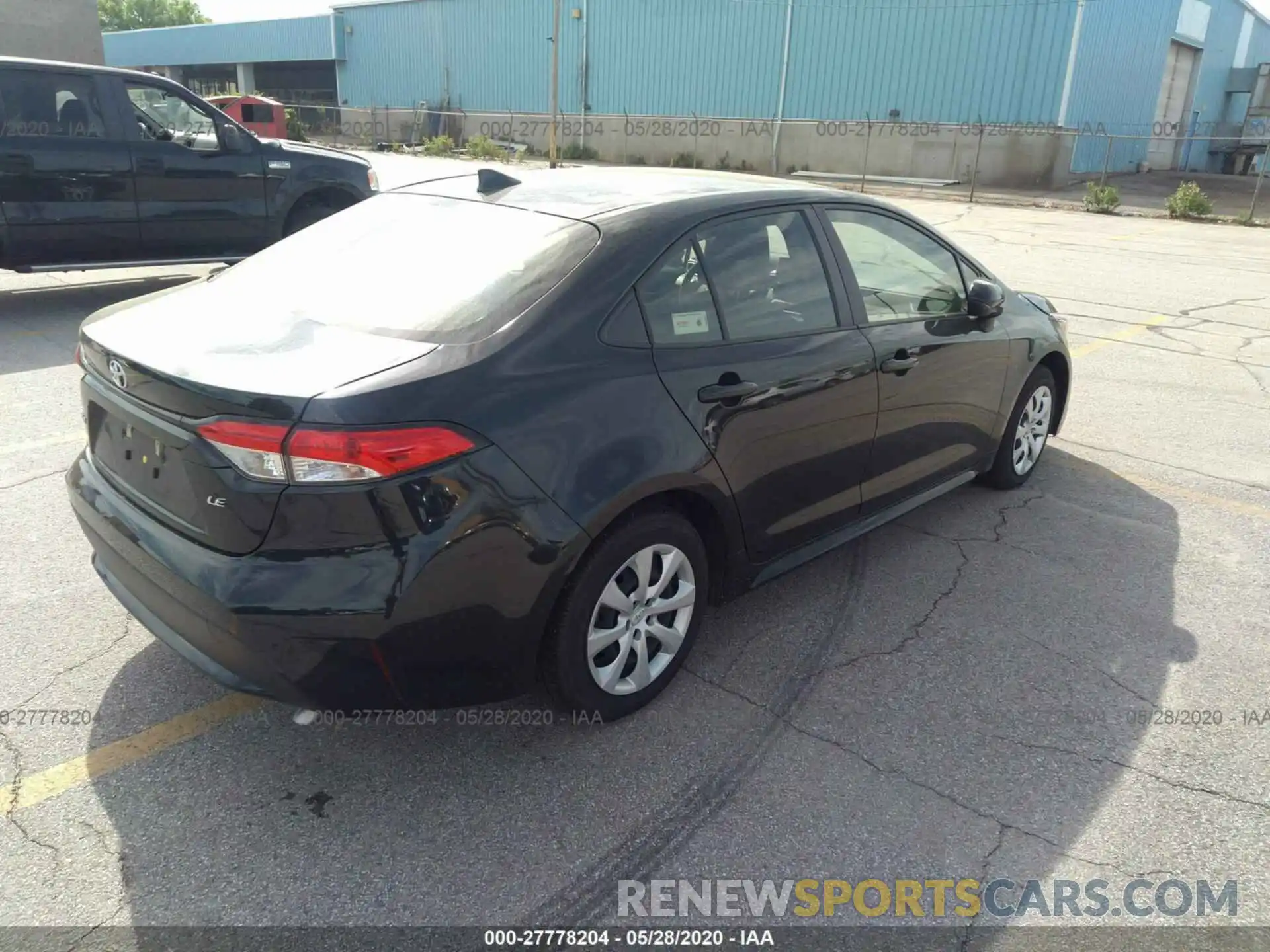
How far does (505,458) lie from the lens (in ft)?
8.25

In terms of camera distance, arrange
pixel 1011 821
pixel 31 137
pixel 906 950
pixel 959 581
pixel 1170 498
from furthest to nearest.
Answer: pixel 31 137 → pixel 1170 498 → pixel 959 581 → pixel 1011 821 → pixel 906 950

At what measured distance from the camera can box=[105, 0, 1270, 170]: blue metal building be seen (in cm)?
2669

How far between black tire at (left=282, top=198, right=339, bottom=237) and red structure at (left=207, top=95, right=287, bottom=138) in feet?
78.0

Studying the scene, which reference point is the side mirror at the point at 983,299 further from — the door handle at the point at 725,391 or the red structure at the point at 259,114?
the red structure at the point at 259,114

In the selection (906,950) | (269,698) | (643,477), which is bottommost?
(906,950)

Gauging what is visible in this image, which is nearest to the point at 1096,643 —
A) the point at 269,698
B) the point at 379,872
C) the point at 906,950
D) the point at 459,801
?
the point at 906,950

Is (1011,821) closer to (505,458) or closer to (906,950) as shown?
(906,950)

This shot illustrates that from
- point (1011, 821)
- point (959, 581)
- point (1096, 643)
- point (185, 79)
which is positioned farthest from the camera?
point (185, 79)

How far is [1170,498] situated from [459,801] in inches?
168

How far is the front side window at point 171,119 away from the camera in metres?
8.16

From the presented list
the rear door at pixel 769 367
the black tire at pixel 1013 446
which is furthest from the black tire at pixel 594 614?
the black tire at pixel 1013 446

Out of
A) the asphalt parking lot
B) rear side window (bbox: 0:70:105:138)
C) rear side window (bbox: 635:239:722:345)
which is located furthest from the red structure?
rear side window (bbox: 635:239:722:345)

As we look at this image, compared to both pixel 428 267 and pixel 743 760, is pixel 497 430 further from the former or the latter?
pixel 743 760

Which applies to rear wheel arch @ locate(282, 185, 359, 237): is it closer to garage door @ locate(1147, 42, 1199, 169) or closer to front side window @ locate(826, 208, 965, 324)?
front side window @ locate(826, 208, 965, 324)
